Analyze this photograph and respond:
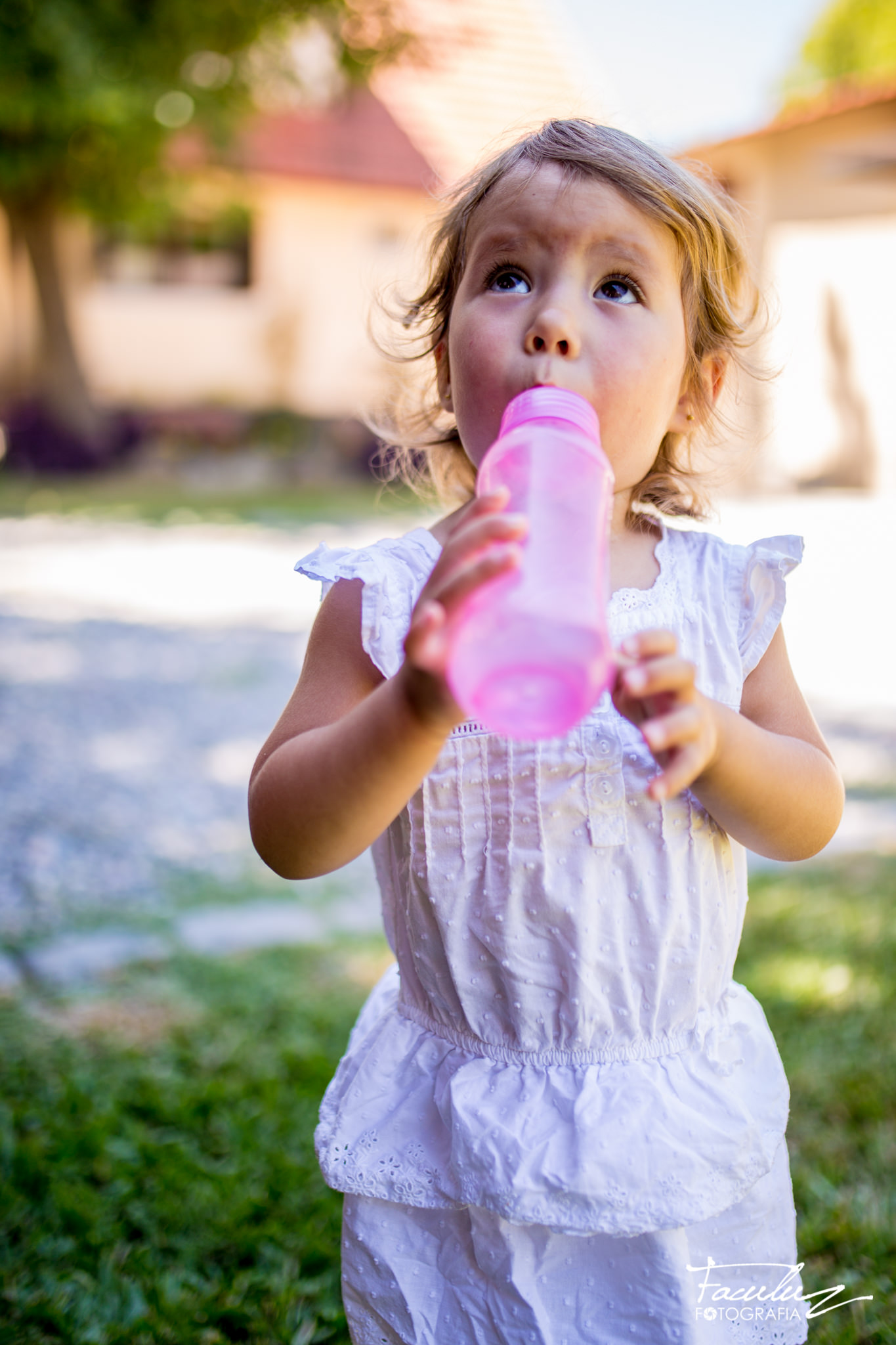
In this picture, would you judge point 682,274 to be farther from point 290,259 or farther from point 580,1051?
point 290,259

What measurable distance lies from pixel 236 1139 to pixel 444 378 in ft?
5.15

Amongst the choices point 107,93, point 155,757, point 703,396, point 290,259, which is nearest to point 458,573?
point 703,396

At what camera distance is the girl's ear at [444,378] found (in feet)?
4.92

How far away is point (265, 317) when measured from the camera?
15.8 m

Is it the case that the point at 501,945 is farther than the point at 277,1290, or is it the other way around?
the point at 277,1290

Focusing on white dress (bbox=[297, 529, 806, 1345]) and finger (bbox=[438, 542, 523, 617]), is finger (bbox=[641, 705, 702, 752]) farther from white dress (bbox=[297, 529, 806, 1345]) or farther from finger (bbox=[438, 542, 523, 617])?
white dress (bbox=[297, 529, 806, 1345])

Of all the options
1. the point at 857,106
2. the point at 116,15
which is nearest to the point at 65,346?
the point at 857,106

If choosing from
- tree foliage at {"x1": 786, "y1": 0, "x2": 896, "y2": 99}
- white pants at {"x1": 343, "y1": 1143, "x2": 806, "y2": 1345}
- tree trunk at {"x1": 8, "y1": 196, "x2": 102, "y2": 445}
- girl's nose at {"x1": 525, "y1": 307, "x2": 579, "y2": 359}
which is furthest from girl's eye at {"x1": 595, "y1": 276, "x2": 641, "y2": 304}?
tree foliage at {"x1": 786, "y1": 0, "x2": 896, "y2": 99}

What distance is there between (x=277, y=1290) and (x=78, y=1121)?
63 cm

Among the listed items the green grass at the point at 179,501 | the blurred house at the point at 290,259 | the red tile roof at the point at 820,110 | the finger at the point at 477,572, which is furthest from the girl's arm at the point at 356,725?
the blurred house at the point at 290,259

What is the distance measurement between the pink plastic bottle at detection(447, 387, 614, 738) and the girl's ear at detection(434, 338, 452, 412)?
51 cm

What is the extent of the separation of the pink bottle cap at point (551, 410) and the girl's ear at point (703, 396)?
37cm

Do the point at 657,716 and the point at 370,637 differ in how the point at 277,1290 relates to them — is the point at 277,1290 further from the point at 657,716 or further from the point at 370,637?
the point at 657,716

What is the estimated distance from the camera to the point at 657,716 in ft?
3.07
